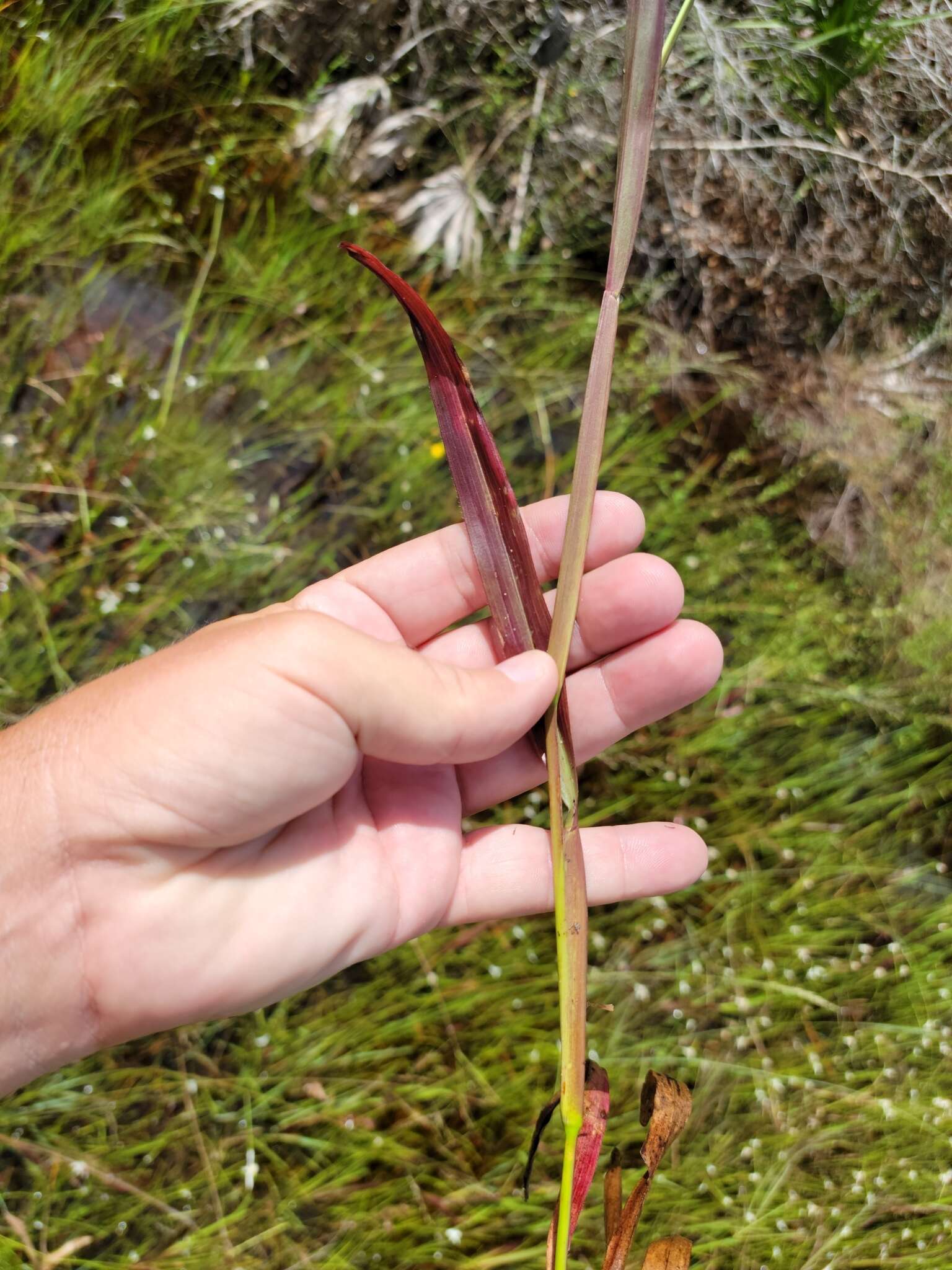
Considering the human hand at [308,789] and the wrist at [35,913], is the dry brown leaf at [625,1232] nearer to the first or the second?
the human hand at [308,789]

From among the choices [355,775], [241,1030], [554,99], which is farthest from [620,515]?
[241,1030]

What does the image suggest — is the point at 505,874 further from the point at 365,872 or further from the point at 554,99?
the point at 554,99

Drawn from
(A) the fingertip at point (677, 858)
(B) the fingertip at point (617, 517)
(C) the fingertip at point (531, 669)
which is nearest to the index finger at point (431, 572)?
(B) the fingertip at point (617, 517)

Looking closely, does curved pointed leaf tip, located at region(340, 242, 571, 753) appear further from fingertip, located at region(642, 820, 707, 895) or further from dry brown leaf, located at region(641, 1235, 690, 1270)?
dry brown leaf, located at region(641, 1235, 690, 1270)

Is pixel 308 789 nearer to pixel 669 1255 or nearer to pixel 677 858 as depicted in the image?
pixel 677 858

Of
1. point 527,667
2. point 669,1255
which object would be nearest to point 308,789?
point 527,667

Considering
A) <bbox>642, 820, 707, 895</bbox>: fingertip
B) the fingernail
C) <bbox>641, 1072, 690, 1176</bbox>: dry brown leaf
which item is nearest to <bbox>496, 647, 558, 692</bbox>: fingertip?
the fingernail
